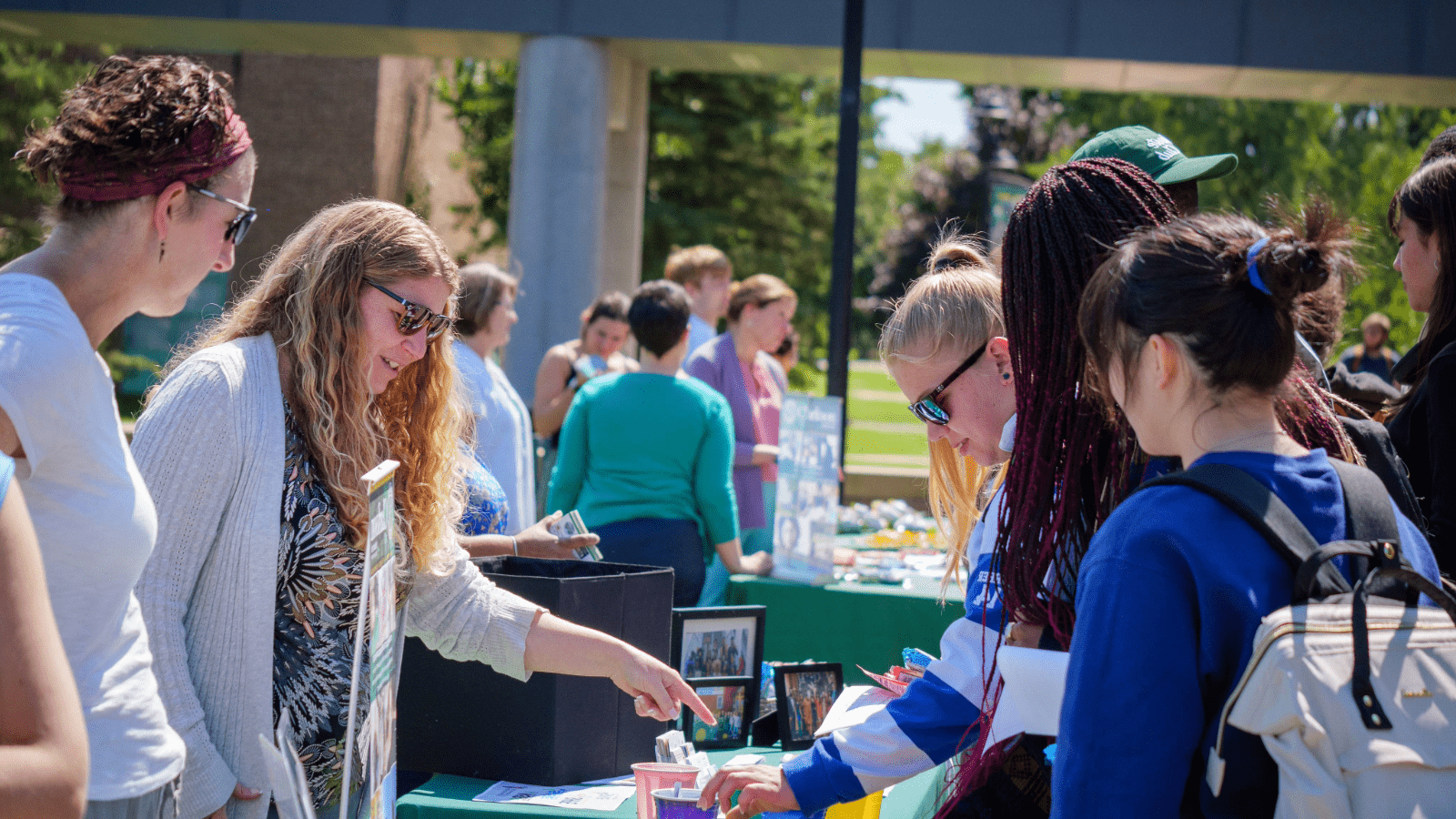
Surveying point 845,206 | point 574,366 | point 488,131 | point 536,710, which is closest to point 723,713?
point 536,710

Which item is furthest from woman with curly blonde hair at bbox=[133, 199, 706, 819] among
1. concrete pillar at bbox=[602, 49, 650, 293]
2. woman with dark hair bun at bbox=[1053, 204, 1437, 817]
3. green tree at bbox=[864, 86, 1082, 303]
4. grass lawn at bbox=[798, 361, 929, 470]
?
green tree at bbox=[864, 86, 1082, 303]

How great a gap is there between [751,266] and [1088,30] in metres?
8.65

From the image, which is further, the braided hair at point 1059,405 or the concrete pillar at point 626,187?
the concrete pillar at point 626,187

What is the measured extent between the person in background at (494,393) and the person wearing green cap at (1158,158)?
2.58 metres

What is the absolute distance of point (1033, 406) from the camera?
1533 millimetres

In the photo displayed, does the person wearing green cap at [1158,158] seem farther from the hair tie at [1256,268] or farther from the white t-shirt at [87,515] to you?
the white t-shirt at [87,515]

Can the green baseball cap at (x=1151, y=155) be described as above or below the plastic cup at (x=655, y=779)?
above

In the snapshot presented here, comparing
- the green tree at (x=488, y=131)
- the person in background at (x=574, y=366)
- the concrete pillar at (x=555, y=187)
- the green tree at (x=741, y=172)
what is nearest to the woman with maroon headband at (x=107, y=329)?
the person in background at (x=574, y=366)

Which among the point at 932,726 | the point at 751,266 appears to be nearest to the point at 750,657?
the point at 932,726

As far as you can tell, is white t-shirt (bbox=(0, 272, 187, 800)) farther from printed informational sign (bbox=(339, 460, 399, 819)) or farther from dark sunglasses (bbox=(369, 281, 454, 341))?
dark sunglasses (bbox=(369, 281, 454, 341))

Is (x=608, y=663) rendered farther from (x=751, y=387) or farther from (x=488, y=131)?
(x=488, y=131)

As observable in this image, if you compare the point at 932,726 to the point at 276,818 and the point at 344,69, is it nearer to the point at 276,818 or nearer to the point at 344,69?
the point at 276,818

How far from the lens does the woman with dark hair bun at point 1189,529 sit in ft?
3.55

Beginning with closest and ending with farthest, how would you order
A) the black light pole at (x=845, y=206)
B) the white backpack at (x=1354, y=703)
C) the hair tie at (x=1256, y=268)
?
the white backpack at (x=1354, y=703) → the hair tie at (x=1256, y=268) → the black light pole at (x=845, y=206)
